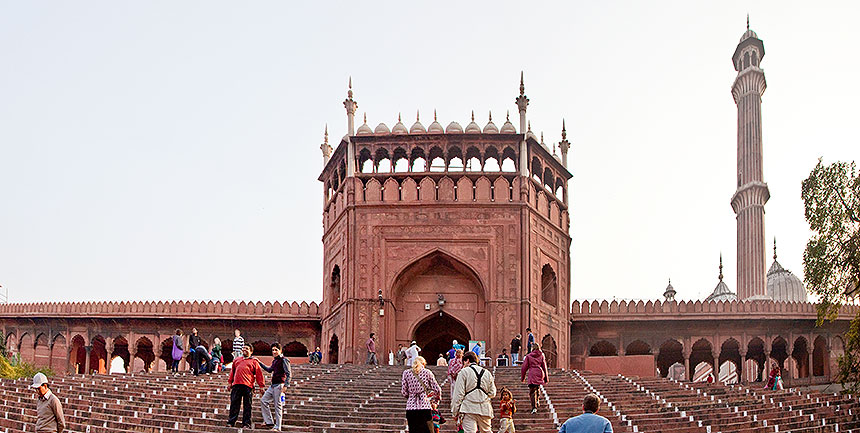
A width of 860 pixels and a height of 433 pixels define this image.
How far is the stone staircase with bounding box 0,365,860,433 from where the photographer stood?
1330 cm

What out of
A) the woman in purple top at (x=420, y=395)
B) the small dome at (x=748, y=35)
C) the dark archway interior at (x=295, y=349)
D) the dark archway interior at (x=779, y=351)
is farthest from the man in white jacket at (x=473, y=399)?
the small dome at (x=748, y=35)

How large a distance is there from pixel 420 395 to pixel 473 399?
52 cm

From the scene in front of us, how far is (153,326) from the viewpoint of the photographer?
3234 centimetres

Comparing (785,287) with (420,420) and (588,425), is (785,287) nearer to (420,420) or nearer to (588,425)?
(420,420)

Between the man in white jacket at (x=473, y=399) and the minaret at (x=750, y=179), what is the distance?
120 feet

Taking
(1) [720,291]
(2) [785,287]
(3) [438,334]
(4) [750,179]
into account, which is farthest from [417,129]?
(1) [720,291]

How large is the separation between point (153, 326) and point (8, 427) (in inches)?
726

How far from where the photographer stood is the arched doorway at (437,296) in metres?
28.0

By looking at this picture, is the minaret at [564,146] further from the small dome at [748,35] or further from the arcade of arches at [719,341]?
the small dome at [748,35]

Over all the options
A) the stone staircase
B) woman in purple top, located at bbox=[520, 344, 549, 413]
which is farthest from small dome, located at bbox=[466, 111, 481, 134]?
woman in purple top, located at bbox=[520, 344, 549, 413]

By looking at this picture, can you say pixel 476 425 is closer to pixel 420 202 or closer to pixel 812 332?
pixel 420 202

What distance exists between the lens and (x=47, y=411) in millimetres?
9555

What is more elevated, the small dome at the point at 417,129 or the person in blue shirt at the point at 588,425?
the small dome at the point at 417,129

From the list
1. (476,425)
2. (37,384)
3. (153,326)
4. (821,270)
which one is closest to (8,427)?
(37,384)
